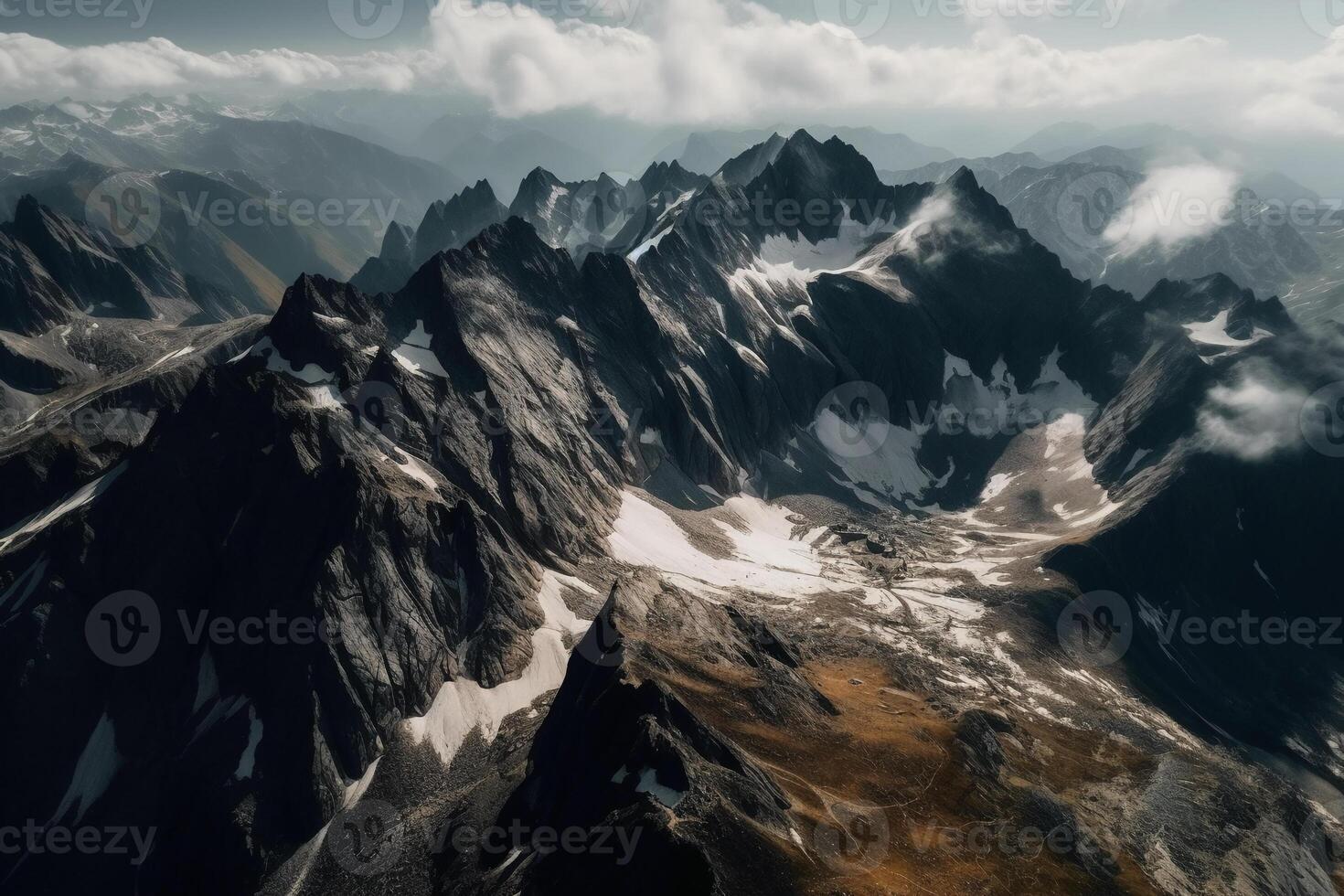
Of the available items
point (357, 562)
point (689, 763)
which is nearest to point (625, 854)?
point (689, 763)

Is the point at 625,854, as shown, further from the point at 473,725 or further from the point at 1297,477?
the point at 1297,477

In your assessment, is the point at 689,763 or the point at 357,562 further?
the point at 357,562
